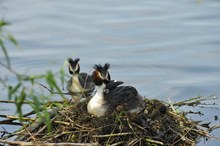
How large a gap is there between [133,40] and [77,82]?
390cm

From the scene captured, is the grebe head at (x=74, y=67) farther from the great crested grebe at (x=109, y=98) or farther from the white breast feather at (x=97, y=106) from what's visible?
the white breast feather at (x=97, y=106)

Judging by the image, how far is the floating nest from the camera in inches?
344

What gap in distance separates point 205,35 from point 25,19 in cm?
369

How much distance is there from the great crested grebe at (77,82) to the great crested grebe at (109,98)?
1265 millimetres

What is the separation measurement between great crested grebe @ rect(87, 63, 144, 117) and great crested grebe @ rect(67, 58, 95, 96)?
49.8 inches

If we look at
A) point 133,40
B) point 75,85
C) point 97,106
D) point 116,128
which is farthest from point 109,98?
point 133,40

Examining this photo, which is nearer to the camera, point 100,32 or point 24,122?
point 24,122

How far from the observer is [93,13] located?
16.9 metres

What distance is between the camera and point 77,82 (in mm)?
11266

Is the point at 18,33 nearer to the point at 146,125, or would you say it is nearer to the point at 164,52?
the point at 164,52

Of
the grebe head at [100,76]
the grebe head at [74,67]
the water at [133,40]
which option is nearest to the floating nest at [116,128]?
the grebe head at [100,76]

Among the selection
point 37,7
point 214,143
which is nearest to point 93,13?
point 37,7

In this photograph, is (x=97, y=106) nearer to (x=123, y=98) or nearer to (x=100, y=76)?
(x=123, y=98)

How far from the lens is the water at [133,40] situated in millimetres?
12836
